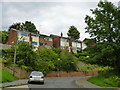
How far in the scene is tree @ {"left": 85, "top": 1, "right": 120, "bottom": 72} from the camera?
1983cm

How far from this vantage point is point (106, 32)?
20.5 m

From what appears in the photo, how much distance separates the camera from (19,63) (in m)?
28.1

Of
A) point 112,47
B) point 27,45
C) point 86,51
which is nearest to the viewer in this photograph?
A: point 112,47

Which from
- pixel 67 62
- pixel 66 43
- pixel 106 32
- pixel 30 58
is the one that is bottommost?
pixel 67 62

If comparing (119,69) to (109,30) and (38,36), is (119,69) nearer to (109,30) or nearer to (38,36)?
(109,30)

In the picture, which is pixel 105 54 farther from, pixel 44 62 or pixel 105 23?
pixel 44 62

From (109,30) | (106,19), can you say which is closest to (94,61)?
(109,30)

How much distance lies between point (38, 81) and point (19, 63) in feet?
41.2

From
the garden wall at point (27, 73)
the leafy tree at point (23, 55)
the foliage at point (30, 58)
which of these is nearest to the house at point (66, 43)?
the garden wall at point (27, 73)

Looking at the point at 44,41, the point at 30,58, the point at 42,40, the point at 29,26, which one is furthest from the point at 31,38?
the point at 29,26

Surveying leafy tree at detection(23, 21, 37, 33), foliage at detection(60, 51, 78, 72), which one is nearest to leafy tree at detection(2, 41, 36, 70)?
foliage at detection(60, 51, 78, 72)

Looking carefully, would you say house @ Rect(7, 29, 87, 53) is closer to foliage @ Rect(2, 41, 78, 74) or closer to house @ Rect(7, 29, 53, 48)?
house @ Rect(7, 29, 53, 48)

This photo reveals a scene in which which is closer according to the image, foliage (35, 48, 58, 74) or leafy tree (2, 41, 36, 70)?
leafy tree (2, 41, 36, 70)

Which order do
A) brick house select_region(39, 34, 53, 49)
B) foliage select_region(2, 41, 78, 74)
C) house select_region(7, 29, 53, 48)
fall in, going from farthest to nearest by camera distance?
brick house select_region(39, 34, 53, 49), house select_region(7, 29, 53, 48), foliage select_region(2, 41, 78, 74)
